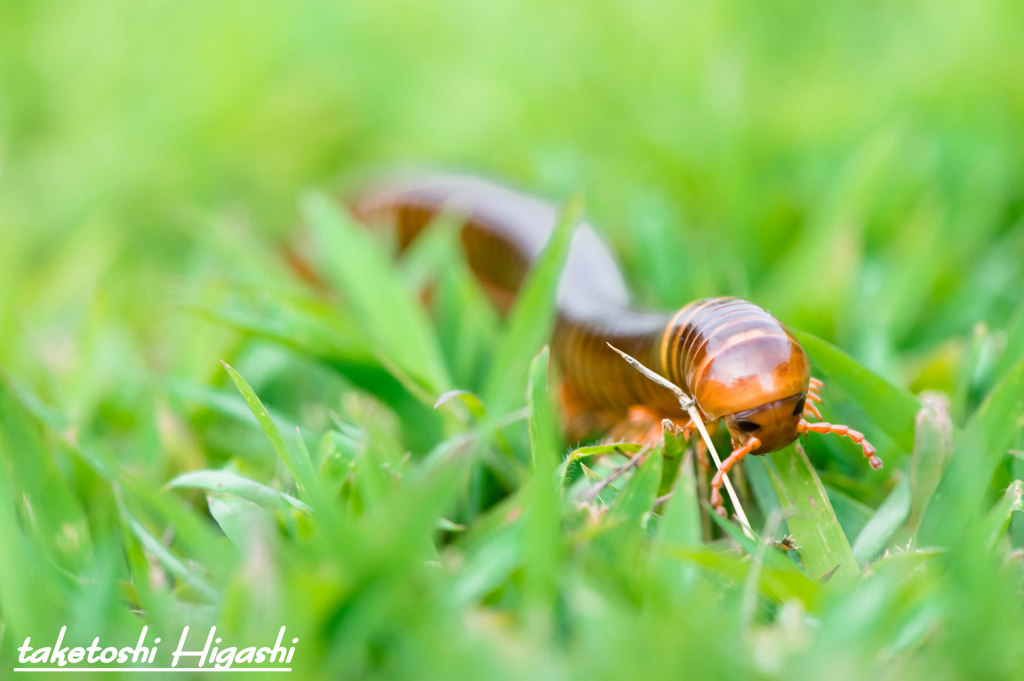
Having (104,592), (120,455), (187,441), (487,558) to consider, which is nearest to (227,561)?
(104,592)

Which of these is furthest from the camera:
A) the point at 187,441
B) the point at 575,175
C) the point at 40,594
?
the point at 575,175

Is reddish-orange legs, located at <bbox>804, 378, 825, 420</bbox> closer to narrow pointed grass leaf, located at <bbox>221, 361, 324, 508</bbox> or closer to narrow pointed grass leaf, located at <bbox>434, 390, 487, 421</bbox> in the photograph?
narrow pointed grass leaf, located at <bbox>434, 390, 487, 421</bbox>

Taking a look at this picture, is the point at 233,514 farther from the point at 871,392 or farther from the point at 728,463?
the point at 871,392

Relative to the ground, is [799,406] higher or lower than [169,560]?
higher

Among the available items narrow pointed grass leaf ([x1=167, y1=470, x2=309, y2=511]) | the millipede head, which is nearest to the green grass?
narrow pointed grass leaf ([x1=167, y1=470, x2=309, y2=511])

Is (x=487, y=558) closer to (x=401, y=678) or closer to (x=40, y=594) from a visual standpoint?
(x=401, y=678)

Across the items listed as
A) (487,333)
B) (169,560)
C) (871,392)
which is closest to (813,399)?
(871,392)

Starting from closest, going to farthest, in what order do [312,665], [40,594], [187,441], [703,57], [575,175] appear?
[312,665]
[40,594]
[187,441]
[575,175]
[703,57]
